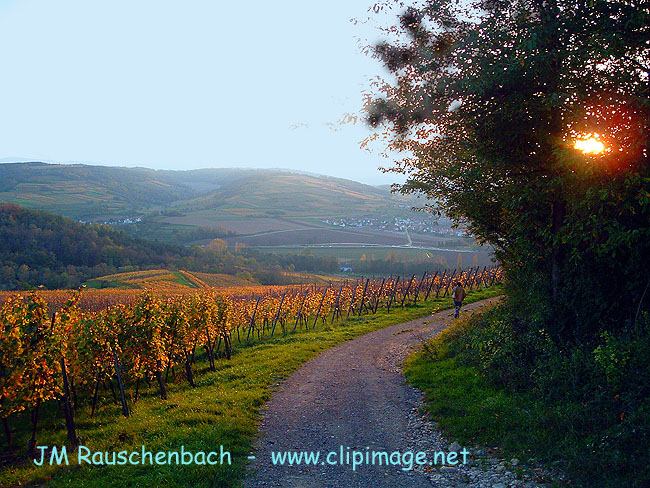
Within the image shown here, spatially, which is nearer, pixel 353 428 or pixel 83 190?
pixel 353 428

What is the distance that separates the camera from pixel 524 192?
26.2 ft

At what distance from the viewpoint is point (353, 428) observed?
753 cm

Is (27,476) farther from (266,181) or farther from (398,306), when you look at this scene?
(266,181)

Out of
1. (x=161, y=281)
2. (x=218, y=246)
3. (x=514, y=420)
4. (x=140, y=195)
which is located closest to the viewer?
(x=514, y=420)

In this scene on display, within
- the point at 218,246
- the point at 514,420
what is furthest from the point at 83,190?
the point at 514,420

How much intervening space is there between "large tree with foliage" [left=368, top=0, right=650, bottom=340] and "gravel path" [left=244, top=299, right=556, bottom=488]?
331cm

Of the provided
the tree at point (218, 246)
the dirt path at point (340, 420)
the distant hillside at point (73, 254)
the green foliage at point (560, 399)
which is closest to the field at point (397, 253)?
the tree at point (218, 246)

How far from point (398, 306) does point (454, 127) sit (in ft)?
54.9

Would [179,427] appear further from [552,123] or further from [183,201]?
[183,201]

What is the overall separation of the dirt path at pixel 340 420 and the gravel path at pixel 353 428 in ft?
0.04

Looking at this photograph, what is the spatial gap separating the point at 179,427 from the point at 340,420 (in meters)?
2.84

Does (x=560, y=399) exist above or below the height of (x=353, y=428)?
above

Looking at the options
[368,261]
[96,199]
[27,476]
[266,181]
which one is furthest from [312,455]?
[266,181]

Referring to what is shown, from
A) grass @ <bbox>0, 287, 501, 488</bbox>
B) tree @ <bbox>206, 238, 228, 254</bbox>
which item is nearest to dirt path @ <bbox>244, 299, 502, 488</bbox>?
grass @ <bbox>0, 287, 501, 488</bbox>
